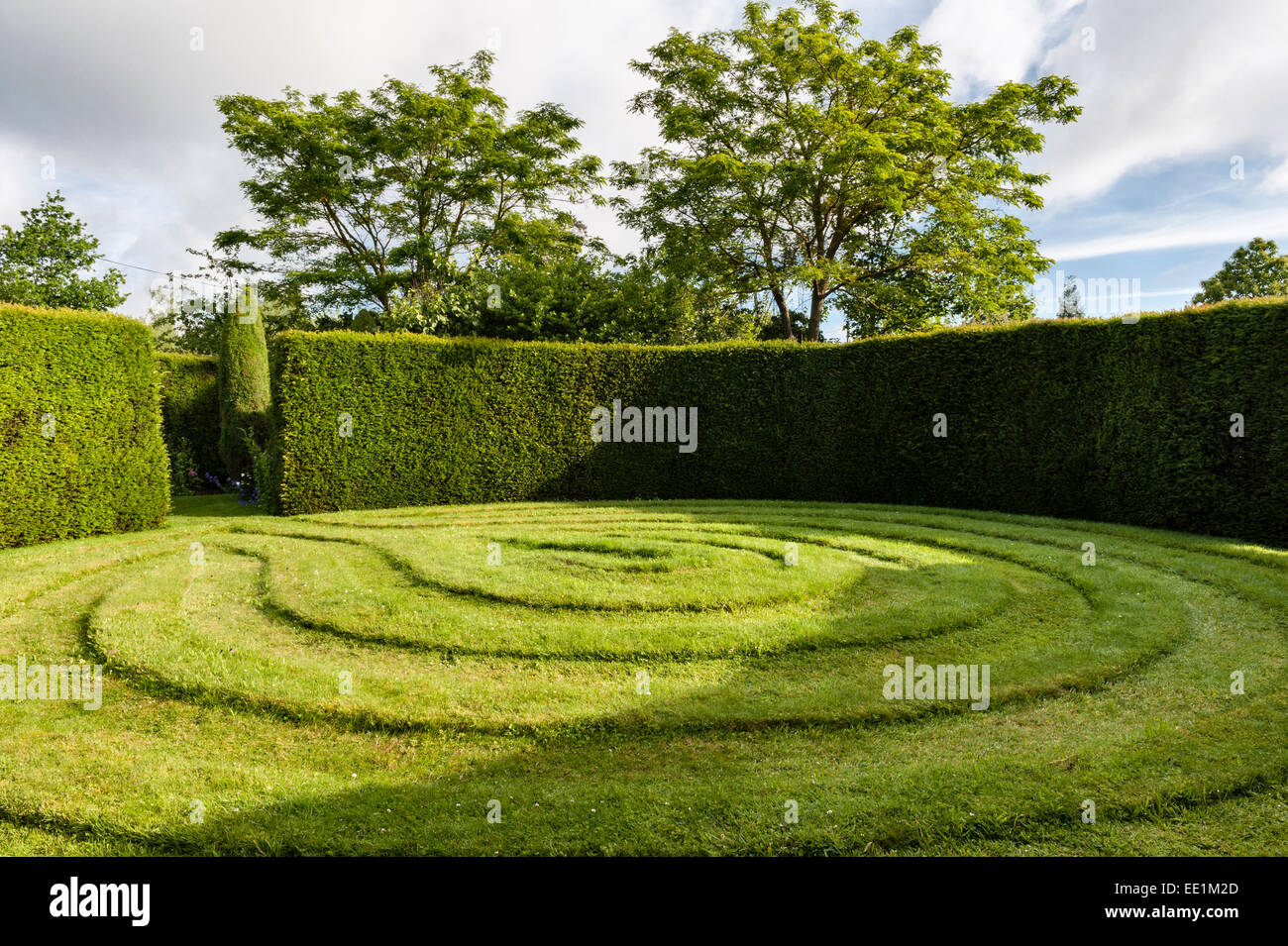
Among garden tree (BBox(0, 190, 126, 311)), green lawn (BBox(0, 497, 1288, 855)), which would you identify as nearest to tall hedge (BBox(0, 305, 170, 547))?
green lawn (BBox(0, 497, 1288, 855))

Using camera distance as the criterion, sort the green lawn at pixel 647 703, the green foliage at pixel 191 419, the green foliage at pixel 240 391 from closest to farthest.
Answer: the green lawn at pixel 647 703
the green foliage at pixel 240 391
the green foliage at pixel 191 419

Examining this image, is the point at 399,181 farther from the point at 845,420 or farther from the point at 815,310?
the point at 845,420

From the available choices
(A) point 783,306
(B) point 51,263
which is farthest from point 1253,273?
(B) point 51,263

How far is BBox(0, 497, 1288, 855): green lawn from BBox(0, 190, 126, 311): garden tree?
114ft

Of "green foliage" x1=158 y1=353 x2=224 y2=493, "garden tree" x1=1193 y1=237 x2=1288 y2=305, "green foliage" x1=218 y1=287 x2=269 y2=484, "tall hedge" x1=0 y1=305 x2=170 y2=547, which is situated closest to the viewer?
"tall hedge" x1=0 y1=305 x2=170 y2=547

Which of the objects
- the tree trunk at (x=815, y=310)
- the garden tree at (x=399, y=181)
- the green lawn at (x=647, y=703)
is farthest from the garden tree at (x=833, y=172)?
the green lawn at (x=647, y=703)

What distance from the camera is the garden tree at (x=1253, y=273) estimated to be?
45438 millimetres

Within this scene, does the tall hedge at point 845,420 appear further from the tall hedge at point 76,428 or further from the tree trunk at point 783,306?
the tree trunk at point 783,306

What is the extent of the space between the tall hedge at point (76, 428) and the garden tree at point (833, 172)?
17146mm

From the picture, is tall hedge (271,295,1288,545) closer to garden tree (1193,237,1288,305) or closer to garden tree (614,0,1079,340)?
garden tree (614,0,1079,340)

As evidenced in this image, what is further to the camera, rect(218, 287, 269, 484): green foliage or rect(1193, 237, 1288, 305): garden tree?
rect(1193, 237, 1288, 305): garden tree

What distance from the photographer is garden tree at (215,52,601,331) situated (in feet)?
85.7
